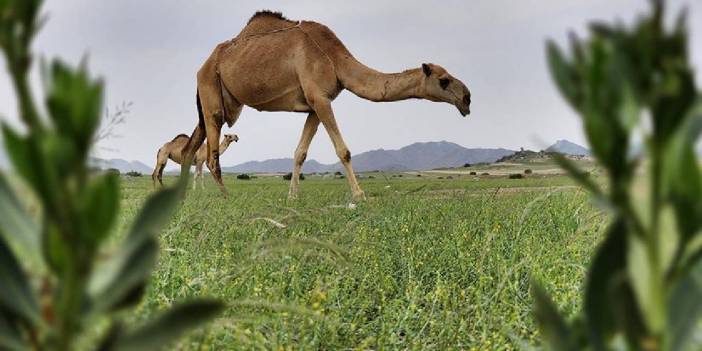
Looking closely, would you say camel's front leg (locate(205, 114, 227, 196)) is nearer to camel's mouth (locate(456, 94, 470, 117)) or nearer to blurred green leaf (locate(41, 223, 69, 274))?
camel's mouth (locate(456, 94, 470, 117))

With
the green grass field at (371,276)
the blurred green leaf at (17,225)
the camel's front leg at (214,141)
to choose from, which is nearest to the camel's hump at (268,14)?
the camel's front leg at (214,141)

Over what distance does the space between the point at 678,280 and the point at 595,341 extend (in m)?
0.04

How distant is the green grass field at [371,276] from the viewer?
2.17 meters

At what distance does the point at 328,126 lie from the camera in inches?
Answer: 333

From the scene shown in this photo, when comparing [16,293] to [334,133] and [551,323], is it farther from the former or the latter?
[334,133]

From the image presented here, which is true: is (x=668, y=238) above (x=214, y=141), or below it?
below

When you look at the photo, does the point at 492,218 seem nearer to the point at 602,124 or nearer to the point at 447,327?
the point at 447,327

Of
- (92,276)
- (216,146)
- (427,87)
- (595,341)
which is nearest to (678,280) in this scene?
(595,341)

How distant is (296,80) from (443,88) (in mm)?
2005

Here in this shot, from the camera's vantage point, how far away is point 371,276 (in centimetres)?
369

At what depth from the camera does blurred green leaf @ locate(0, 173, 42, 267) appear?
0.85 feet

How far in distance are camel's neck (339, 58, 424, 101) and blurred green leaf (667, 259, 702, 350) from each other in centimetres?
826

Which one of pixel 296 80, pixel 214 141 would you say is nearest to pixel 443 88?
pixel 296 80

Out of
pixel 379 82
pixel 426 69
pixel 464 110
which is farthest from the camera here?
pixel 379 82
